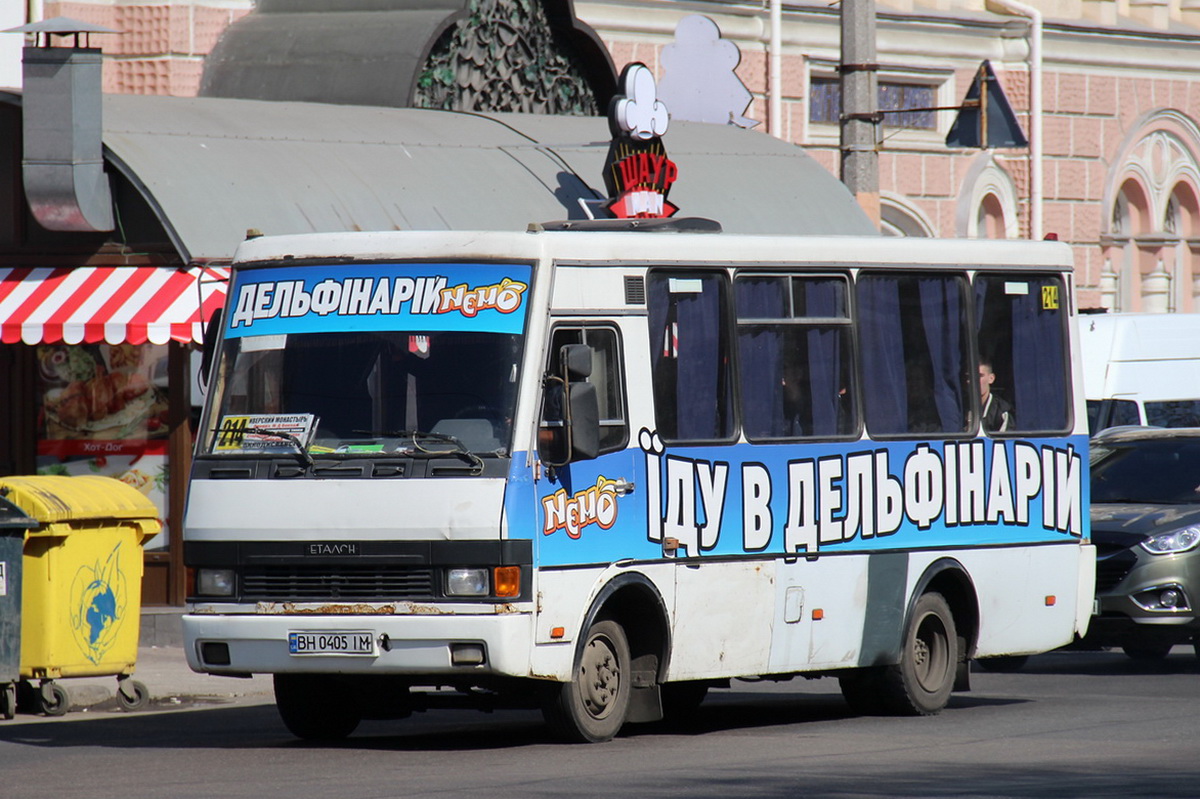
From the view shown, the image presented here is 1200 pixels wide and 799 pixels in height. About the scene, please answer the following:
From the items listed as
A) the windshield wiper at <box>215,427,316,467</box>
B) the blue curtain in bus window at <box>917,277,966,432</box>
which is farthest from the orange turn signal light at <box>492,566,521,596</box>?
the blue curtain in bus window at <box>917,277,966,432</box>

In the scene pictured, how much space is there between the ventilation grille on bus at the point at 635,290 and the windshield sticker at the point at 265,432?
1639mm

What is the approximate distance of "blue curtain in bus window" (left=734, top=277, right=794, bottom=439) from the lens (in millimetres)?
12328

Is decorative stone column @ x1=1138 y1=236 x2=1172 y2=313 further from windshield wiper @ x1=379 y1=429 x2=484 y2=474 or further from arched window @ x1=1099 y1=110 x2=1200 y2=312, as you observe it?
windshield wiper @ x1=379 y1=429 x2=484 y2=474

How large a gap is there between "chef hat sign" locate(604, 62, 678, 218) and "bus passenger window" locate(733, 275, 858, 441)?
7.87 meters

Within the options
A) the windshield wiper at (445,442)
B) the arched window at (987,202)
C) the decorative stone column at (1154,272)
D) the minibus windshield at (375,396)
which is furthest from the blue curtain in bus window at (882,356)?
the decorative stone column at (1154,272)

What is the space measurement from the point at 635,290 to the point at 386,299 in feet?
4.06

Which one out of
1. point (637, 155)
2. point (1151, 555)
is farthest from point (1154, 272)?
point (1151, 555)

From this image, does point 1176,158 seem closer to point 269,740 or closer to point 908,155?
point 908,155

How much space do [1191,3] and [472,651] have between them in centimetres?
2597

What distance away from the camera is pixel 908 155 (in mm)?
29062

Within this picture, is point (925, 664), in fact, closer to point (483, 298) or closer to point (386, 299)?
point (483, 298)

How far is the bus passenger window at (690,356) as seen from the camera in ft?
39.0

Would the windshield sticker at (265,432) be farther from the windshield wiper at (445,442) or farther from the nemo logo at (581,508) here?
the nemo logo at (581,508)

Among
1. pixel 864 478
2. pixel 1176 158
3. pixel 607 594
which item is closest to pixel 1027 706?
pixel 864 478
